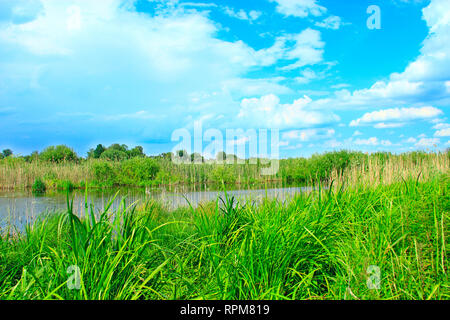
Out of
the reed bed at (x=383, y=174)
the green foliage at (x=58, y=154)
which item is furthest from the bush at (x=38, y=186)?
the reed bed at (x=383, y=174)

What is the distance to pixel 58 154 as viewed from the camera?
17.0 metres

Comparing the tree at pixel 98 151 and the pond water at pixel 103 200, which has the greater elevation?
the tree at pixel 98 151

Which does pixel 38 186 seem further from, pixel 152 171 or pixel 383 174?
pixel 383 174

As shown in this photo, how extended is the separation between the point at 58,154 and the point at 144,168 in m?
4.74

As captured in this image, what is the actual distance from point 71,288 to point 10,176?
13.5 meters

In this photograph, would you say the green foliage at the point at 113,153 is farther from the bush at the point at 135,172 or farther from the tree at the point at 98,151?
the bush at the point at 135,172

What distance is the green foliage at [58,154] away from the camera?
668 inches

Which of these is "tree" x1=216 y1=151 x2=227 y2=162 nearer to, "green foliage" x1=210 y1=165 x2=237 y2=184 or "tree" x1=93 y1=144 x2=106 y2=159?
"green foliage" x1=210 y1=165 x2=237 y2=184

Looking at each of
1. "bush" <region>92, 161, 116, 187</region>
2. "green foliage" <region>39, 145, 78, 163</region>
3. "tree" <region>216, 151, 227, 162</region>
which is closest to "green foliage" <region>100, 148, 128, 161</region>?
"green foliage" <region>39, 145, 78, 163</region>

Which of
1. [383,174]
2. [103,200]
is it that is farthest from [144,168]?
[383,174]

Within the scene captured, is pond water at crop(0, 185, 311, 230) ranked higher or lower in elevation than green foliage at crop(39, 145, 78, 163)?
lower

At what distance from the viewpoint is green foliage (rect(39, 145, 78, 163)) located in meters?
17.0

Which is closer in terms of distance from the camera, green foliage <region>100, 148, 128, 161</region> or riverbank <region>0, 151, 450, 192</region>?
riverbank <region>0, 151, 450, 192</region>
